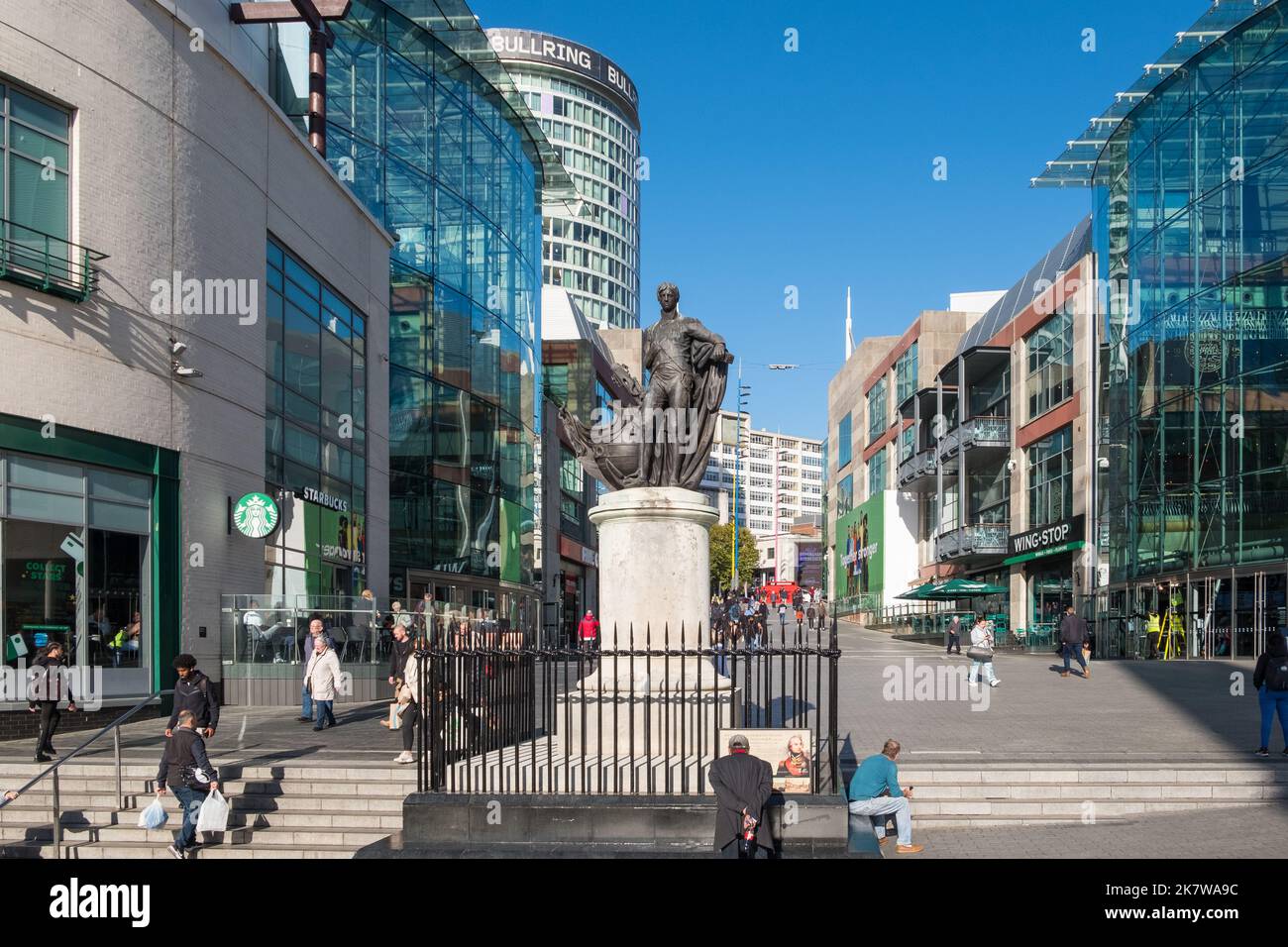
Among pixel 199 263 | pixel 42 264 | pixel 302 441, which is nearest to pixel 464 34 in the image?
pixel 302 441

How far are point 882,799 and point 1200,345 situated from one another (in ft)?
88.4

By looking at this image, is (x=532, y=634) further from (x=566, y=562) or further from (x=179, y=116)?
(x=566, y=562)

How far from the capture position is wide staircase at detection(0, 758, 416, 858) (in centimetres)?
1234

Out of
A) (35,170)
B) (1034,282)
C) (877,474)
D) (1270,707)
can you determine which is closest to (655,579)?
(1270,707)

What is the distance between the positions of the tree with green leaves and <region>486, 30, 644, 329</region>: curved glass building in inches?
1279

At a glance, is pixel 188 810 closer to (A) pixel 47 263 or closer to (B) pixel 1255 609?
(A) pixel 47 263

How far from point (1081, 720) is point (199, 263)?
16513 mm

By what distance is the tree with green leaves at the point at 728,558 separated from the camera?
415 feet

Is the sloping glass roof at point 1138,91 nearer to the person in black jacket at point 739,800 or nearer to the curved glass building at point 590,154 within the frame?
the person in black jacket at point 739,800

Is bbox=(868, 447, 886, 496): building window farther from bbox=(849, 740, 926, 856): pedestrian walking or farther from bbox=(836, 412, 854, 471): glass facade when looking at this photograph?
bbox=(849, 740, 926, 856): pedestrian walking

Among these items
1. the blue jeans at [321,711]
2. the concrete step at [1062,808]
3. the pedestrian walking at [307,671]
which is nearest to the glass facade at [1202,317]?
the concrete step at [1062,808]

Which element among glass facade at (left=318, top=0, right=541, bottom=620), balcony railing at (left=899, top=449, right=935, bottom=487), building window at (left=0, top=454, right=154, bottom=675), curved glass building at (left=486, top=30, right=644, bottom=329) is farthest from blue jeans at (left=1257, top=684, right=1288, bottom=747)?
curved glass building at (left=486, top=30, right=644, bottom=329)

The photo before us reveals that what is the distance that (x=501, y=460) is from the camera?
43.9m
